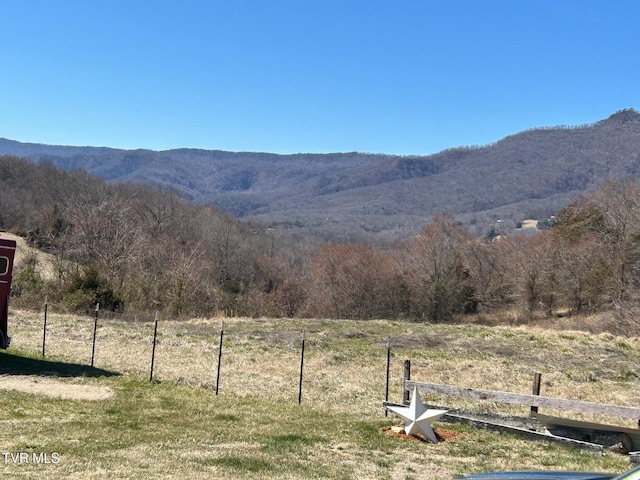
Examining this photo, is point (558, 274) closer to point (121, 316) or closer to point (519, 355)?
point (519, 355)

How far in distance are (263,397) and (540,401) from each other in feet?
23.4

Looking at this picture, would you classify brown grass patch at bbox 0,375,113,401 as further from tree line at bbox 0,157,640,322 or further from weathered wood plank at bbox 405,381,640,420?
tree line at bbox 0,157,640,322

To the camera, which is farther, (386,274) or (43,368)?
(386,274)

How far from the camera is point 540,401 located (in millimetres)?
10992

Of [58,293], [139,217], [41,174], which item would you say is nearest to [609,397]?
[58,293]

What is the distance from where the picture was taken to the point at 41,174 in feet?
338

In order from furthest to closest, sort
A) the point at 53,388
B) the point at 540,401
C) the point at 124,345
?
the point at 124,345 < the point at 53,388 < the point at 540,401

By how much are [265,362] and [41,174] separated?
9504cm

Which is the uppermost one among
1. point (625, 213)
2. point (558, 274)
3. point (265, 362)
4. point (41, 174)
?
point (41, 174)

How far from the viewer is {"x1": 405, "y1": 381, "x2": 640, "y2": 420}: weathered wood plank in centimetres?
1012

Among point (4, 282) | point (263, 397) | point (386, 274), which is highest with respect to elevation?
point (386, 274)

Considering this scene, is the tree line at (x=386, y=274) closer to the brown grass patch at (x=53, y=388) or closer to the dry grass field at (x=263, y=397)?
the dry grass field at (x=263, y=397)

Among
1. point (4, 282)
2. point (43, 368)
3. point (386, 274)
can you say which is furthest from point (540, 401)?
point (386, 274)

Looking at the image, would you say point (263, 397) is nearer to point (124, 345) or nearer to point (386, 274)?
point (124, 345)
